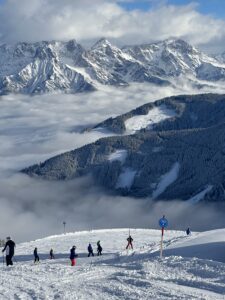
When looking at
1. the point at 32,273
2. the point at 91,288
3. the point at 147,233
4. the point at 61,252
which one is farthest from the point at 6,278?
the point at 147,233

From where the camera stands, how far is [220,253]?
32312mm

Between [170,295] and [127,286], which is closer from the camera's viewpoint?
[170,295]

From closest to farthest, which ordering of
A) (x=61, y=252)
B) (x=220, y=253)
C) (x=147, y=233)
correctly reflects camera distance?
(x=220, y=253), (x=61, y=252), (x=147, y=233)

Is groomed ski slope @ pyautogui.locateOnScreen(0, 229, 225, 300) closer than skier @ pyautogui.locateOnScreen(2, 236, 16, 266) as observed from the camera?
Yes

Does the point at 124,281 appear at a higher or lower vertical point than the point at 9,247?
lower

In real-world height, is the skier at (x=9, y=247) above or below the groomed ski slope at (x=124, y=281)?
above

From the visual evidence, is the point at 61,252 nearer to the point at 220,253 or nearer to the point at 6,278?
the point at 220,253

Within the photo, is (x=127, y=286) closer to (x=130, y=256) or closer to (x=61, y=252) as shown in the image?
(x=130, y=256)

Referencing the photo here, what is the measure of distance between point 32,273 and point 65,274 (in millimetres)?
1500

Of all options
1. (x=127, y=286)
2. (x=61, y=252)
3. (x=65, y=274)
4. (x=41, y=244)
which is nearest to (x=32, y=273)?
(x=65, y=274)

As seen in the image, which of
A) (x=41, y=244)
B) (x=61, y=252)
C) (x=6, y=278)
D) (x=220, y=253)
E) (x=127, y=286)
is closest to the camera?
(x=127, y=286)

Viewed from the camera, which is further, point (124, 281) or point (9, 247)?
point (9, 247)

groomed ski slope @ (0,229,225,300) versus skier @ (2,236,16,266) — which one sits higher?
skier @ (2,236,16,266)

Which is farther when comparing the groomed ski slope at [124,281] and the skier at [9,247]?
the skier at [9,247]
